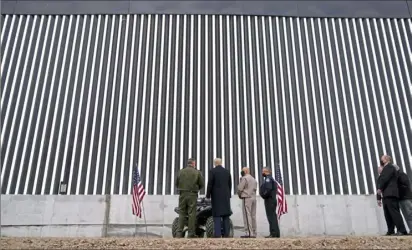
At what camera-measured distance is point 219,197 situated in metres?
9.01

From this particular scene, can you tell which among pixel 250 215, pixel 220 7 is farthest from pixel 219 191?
pixel 220 7

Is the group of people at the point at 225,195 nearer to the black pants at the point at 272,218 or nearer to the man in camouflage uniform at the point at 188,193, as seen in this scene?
the man in camouflage uniform at the point at 188,193

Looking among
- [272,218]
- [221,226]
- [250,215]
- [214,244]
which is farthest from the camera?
[250,215]

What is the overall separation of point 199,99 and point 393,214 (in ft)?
25.9

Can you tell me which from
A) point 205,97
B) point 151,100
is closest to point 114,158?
point 151,100

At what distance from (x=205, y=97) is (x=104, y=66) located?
3435 mm

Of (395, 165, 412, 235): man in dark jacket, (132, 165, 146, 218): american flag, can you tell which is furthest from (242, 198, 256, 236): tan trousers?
(132, 165, 146, 218): american flag

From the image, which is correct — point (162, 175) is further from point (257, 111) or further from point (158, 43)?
point (158, 43)

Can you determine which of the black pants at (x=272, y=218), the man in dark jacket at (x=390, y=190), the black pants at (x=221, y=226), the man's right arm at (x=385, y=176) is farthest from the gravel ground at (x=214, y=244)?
the black pants at (x=272, y=218)

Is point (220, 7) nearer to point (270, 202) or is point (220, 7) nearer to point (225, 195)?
point (270, 202)

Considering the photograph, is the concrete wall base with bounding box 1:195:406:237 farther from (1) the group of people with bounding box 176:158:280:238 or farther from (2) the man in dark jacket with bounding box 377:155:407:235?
(2) the man in dark jacket with bounding box 377:155:407:235

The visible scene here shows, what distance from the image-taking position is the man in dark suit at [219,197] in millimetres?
8953

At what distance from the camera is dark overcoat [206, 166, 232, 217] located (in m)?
8.96

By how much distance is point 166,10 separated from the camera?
17.4 meters
